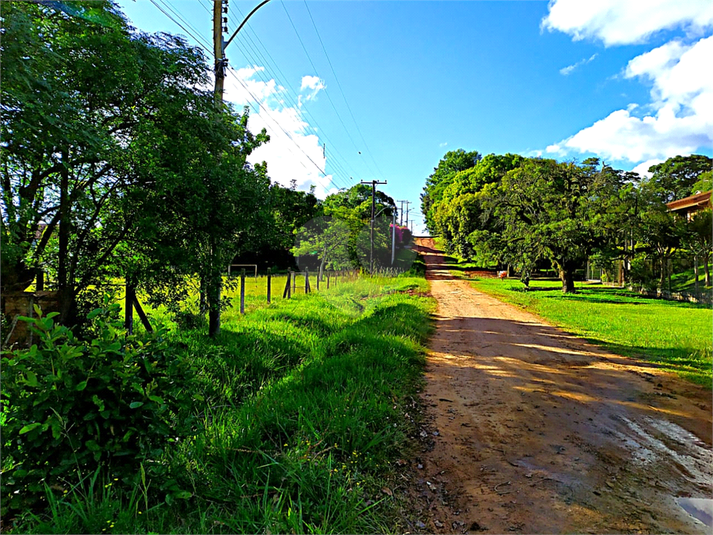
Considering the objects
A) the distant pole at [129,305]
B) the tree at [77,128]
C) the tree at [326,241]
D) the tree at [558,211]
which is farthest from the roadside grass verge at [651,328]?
the tree at [326,241]

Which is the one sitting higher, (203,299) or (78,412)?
(203,299)

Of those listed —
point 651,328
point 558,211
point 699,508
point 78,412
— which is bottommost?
point 699,508

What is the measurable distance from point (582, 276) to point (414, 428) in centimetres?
2666

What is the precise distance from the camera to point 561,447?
11.3 feet

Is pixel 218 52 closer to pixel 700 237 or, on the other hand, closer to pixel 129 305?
pixel 129 305

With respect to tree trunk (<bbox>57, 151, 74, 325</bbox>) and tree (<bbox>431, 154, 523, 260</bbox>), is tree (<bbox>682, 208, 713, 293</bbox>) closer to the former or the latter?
tree trunk (<bbox>57, 151, 74, 325</bbox>)

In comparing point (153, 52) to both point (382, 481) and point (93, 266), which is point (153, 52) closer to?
point (93, 266)

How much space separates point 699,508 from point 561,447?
0.96 meters

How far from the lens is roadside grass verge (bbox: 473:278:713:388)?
6.43 m

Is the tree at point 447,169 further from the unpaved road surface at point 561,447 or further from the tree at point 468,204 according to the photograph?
the unpaved road surface at point 561,447

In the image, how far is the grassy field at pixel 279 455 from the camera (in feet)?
7.13

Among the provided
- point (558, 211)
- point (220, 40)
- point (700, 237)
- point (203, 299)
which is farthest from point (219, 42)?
point (558, 211)

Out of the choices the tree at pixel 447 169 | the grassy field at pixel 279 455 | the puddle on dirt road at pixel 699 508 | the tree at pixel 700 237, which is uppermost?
the tree at pixel 447 169

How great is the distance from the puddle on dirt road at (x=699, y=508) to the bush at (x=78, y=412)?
3.40 meters
